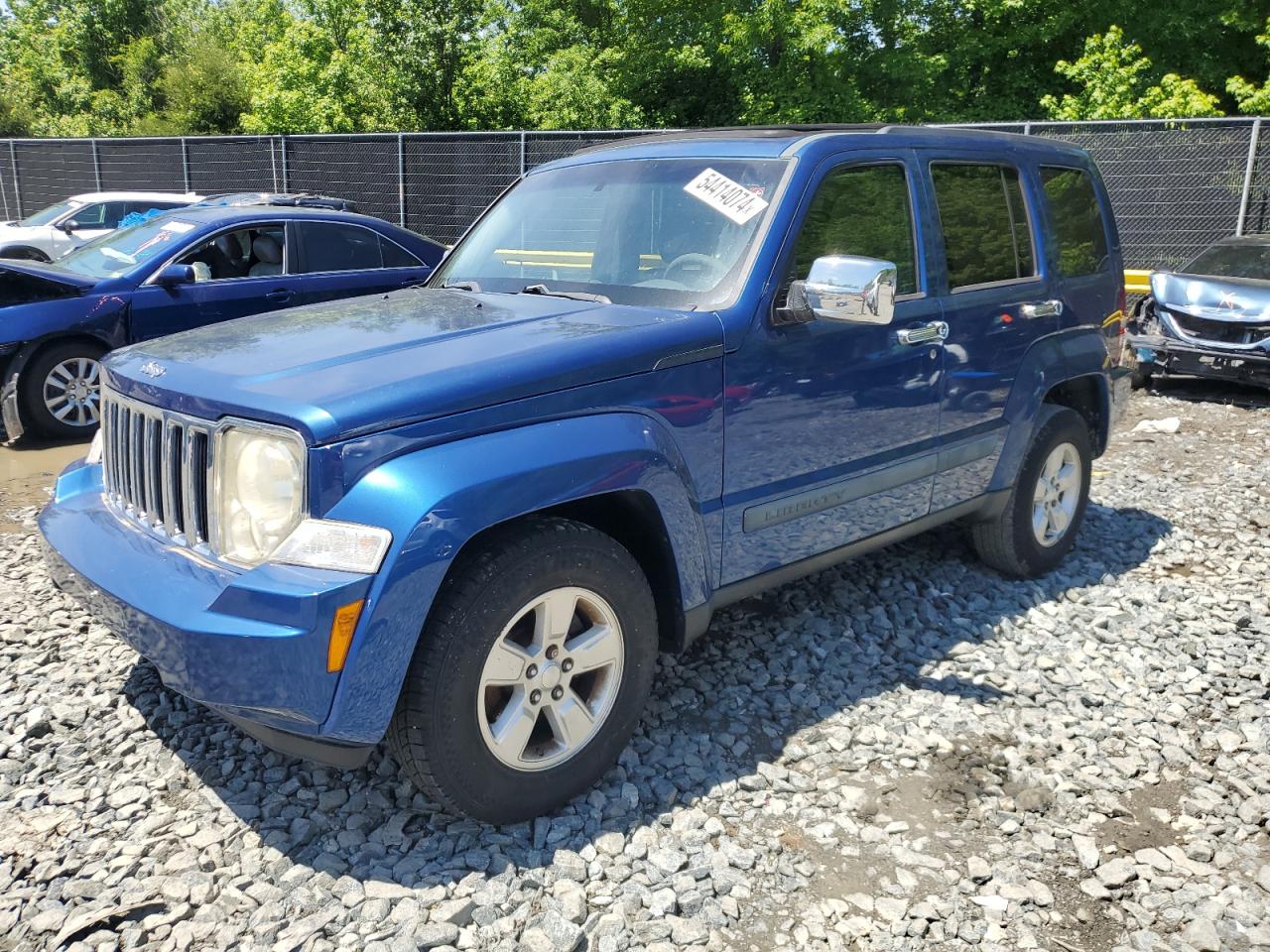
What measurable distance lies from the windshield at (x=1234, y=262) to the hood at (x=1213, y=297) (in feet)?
0.74

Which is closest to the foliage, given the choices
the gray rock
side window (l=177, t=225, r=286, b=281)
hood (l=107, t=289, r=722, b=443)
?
side window (l=177, t=225, r=286, b=281)

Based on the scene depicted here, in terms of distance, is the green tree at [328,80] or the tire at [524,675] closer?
the tire at [524,675]

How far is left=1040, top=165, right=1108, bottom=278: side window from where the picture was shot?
198 inches

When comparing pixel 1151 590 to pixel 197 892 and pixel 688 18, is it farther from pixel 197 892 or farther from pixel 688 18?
pixel 688 18

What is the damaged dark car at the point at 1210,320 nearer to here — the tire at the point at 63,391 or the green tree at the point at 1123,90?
the tire at the point at 63,391

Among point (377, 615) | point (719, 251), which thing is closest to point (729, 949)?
point (377, 615)

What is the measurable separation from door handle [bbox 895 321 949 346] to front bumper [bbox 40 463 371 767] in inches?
93.3

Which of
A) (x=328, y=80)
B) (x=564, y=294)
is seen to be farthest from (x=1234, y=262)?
(x=328, y=80)

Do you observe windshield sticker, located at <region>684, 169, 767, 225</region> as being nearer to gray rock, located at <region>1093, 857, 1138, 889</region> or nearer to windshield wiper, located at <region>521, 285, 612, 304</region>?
windshield wiper, located at <region>521, 285, 612, 304</region>

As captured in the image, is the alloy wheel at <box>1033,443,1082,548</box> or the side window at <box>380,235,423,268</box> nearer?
the alloy wheel at <box>1033,443,1082,548</box>

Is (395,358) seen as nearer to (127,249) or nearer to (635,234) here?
(635,234)

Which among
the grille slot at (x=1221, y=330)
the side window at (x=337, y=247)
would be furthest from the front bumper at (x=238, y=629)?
the grille slot at (x=1221, y=330)

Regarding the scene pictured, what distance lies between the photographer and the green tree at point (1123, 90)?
18391 mm

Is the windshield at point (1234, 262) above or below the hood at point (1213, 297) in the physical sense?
above
